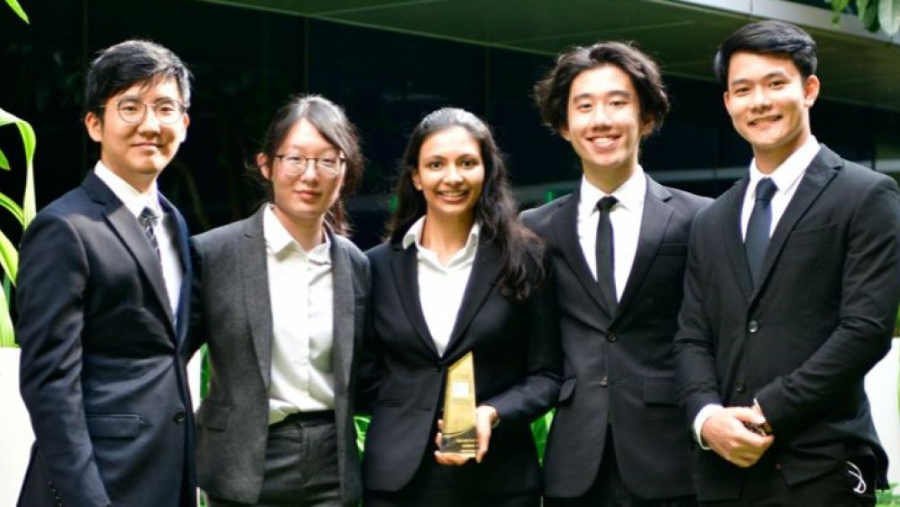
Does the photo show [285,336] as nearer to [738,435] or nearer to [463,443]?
[463,443]

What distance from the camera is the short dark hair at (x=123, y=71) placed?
13.2ft

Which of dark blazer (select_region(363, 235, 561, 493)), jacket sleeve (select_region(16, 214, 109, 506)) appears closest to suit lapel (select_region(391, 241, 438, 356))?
dark blazer (select_region(363, 235, 561, 493))

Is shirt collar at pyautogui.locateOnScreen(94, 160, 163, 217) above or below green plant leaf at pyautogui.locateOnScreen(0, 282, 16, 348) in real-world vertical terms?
above

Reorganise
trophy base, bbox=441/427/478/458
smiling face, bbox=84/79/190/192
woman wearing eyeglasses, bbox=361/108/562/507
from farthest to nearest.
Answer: woman wearing eyeglasses, bbox=361/108/562/507, trophy base, bbox=441/427/478/458, smiling face, bbox=84/79/190/192

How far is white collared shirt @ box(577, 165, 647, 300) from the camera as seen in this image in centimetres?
446

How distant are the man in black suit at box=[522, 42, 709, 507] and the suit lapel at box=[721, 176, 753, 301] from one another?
238 mm

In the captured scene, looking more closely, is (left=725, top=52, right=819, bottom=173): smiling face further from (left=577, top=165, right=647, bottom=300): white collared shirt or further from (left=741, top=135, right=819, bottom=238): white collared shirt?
(left=577, top=165, right=647, bottom=300): white collared shirt

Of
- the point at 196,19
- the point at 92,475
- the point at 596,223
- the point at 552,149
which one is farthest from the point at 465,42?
the point at 92,475

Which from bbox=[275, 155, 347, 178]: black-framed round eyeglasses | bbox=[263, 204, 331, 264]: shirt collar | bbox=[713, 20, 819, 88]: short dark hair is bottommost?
bbox=[263, 204, 331, 264]: shirt collar

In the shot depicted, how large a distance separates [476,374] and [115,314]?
1.08 meters

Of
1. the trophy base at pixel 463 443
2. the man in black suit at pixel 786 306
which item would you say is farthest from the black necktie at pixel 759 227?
the trophy base at pixel 463 443

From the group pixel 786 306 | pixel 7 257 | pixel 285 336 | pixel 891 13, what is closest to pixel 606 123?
pixel 786 306

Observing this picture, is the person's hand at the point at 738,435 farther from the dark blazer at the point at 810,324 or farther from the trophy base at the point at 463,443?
the trophy base at the point at 463,443

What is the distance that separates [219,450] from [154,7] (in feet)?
21.5
